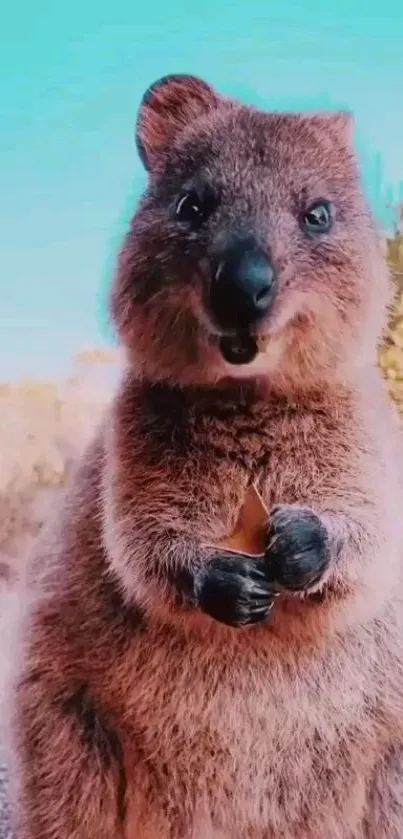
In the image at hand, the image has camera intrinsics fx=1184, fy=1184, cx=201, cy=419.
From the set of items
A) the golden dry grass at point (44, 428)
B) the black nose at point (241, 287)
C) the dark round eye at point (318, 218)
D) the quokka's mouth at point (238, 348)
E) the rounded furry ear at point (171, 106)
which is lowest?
the golden dry grass at point (44, 428)

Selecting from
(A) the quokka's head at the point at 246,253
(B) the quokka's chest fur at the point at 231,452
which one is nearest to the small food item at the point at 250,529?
(B) the quokka's chest fur at the point at 231,452

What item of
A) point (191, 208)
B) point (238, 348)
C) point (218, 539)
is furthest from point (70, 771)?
point (191, 208)

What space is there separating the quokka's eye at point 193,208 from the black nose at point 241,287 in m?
0.10

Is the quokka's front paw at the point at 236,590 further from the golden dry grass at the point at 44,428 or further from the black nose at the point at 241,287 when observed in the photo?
the golden dry grass at the point at 44,428

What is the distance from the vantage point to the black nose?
1.15 metres

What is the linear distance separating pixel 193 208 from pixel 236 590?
16.1 inches

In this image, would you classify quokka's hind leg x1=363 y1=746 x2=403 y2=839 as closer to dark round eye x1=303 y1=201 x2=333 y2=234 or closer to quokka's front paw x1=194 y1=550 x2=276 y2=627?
quokka's front paw x1=194 y1=550 x2=276 y2=627

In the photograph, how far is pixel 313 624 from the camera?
51.7 inches

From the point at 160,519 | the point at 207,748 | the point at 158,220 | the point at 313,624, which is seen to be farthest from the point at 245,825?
the point at 158,220

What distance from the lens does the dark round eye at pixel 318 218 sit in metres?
1.27

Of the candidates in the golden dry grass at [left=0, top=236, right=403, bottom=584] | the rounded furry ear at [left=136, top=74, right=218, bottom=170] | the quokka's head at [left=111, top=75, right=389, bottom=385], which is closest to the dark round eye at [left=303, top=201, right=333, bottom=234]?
the quokka's head at [left=111, top=75, right=389, bottom=385]

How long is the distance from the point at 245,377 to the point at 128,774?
485 mm

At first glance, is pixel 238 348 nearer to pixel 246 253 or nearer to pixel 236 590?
pixel 246 253

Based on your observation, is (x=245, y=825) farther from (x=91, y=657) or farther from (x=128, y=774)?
(x=91, y=657)
